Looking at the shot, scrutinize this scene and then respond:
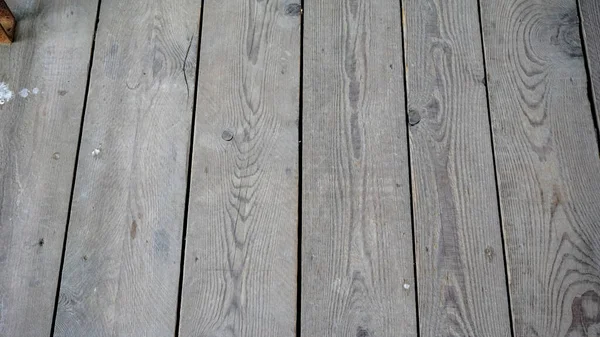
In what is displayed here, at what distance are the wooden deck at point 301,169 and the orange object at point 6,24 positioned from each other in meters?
0.02

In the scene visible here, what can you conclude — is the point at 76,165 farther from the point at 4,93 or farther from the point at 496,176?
the point at 496,176

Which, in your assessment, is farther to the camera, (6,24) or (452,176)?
(6,24)

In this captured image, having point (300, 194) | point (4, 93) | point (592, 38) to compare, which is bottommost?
point (300, 194)

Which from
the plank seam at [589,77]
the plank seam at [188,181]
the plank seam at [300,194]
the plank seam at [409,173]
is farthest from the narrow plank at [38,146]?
the plank seam at [589,77]

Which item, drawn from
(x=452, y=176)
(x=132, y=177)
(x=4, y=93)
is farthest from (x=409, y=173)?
(x=4, y=93)

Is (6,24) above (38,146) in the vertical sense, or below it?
above

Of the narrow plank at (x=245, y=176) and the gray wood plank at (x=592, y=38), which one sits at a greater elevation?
the gray wood plank at (x=592, y=38)

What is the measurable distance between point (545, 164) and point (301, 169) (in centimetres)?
48

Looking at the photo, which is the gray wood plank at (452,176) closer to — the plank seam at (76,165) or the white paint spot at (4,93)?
the plank seam at (76,165)

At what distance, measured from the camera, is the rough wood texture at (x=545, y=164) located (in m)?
1.14

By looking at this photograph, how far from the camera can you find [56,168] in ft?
4.10

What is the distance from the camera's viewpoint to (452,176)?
122 centimetres

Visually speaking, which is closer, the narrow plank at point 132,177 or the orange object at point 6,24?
the narrow plank at point 132,177

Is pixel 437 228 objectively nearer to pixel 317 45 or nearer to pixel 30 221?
pixel 317 45
